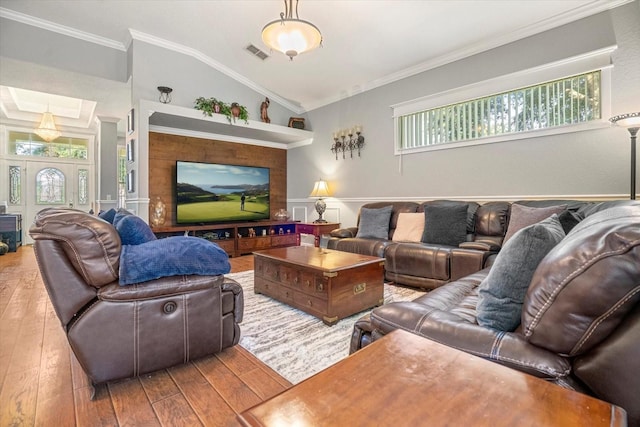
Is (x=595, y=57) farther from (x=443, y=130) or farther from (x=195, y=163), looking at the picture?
(x=195, y=163)

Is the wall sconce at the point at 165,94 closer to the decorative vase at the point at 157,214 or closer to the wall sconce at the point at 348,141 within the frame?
the decorative vase at the point at 157,214

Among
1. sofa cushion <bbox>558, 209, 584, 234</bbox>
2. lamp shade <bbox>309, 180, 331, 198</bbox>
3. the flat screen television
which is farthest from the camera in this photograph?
lamp shade <bbox>309, 180, 331, 198</bbox>

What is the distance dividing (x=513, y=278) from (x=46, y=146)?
9.55 metres

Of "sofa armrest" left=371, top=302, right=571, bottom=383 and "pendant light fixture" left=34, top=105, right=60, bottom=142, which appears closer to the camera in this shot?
"sofa armrest" left=371, top=302, right=571, bottom=383

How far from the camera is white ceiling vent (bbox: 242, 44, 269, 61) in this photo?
4.56 metres

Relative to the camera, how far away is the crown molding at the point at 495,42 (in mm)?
3016

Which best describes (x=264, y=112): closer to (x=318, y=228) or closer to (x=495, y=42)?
(x=318, y=228)

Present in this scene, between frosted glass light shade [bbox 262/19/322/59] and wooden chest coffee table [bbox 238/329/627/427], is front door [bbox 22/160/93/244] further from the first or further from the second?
wooden chest coffee table [bbox 238/329/627/427]

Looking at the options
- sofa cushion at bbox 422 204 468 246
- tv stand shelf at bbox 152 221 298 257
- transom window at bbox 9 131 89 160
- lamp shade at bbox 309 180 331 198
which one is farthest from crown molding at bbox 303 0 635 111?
transom window at bbox 9 131 89 160

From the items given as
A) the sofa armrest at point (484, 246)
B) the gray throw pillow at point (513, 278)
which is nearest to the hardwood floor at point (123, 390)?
the gray throw pillow at point (513, 278)

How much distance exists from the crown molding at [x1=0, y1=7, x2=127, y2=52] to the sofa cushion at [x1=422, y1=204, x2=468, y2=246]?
5047 mm

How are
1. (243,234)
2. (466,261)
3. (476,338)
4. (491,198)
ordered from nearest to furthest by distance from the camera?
(476,338)
(466,261)
(491,198)
(243,234)

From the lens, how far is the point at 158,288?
1.62 meters

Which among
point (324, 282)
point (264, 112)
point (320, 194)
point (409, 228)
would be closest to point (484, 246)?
point (409, 228)
